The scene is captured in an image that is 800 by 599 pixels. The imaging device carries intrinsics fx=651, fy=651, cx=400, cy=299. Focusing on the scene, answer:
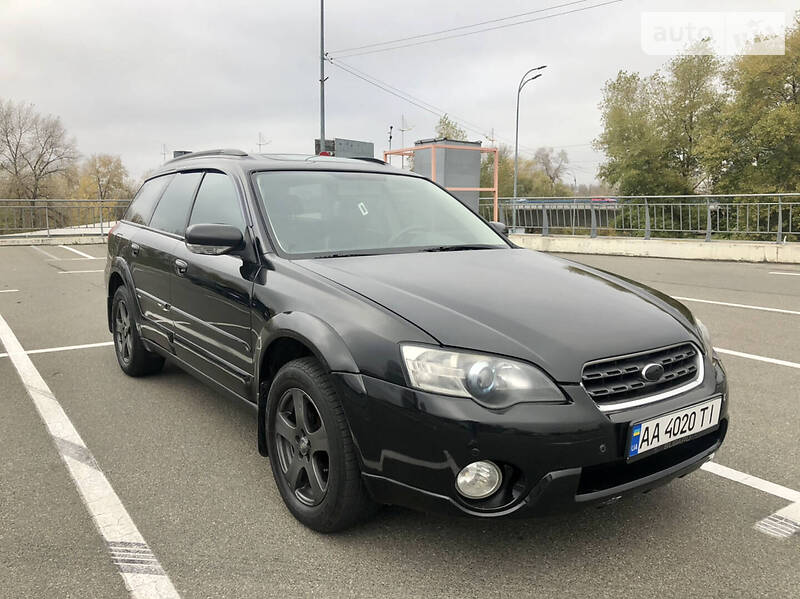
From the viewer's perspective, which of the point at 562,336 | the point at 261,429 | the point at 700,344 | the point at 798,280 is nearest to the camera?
the point at 562,336

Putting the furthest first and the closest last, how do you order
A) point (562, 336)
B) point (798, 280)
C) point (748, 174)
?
point (748, 174) < point (798, 280) < point (562, 336)

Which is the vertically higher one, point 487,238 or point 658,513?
point 487,238

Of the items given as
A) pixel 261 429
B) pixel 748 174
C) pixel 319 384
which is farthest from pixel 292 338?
pixel 748 174

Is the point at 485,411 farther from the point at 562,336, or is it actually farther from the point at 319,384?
the point at 319,384

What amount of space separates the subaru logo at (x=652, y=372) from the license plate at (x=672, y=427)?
0.13 m

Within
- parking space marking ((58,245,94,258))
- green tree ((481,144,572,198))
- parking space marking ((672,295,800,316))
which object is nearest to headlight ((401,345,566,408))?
parking space marking ((672,295,800,316))

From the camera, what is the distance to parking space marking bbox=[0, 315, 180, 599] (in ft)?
7.39

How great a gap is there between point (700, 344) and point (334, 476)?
1.53 meters

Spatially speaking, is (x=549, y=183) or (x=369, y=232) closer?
(x=369, y=232)

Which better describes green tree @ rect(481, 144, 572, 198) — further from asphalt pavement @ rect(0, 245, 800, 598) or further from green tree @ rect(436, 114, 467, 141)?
asphalt pavement @ rect(0, 245, 800, 598)

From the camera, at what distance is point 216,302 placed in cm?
329

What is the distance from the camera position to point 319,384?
241cm

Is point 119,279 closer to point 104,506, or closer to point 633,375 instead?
point 104,506

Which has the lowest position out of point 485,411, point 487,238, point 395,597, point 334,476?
point 395,597
